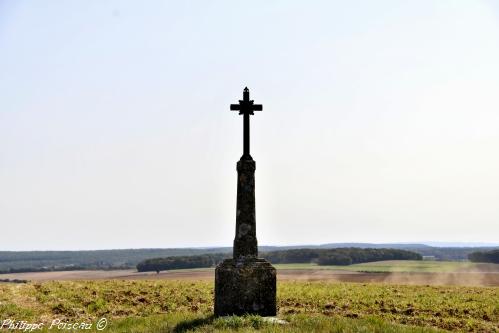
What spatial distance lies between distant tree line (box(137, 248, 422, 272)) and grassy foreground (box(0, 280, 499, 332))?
7793 centimetres

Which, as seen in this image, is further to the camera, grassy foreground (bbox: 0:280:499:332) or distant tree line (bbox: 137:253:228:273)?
distant tree line (bbox: 137:253:228:273)

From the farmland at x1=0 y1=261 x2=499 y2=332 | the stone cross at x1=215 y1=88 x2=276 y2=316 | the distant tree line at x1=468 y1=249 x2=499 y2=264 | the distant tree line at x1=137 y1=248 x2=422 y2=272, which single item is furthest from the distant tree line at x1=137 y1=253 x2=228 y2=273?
the stone cross at x1=215 y1=88 x2=276 y2=316

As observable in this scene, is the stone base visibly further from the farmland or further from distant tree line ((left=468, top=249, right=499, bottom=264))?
distant tree line ((left=468, top=249, right=499, bottom=264))

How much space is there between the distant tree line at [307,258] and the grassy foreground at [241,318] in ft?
256

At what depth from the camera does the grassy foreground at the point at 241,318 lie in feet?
45.5

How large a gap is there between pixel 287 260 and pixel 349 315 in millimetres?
103538

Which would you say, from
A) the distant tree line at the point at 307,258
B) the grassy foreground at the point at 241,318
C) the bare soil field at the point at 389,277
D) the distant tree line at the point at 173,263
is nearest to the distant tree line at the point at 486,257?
the distant tree line at the point at 307,258

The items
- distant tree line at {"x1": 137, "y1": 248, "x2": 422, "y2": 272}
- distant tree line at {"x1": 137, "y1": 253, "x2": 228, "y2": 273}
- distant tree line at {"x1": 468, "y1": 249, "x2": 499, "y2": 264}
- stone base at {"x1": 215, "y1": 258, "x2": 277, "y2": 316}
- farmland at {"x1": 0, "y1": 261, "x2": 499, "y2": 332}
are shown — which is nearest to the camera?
farmland at {"x1": 0, "y1": 261, "x2": 499, "y2": 332}

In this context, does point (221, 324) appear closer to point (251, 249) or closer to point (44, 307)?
point (251, 249)

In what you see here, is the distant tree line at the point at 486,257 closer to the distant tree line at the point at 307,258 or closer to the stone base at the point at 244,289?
the distant tree line at the point at 307,258

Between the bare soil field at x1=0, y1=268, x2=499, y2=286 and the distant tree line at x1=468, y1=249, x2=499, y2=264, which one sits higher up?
the distant tree line at x1=468, y1=249, x2=499, y2=264

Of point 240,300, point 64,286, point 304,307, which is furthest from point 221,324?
point 64,286

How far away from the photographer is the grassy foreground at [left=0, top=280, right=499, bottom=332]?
1387cm

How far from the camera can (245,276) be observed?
50.2ft
